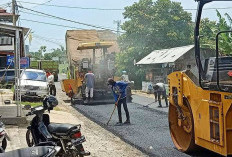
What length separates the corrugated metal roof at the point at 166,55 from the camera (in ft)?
77.9

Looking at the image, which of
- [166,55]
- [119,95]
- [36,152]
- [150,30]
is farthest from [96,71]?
[36,152]

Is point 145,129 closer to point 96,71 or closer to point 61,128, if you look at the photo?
point 61,128

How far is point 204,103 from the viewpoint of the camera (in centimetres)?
657

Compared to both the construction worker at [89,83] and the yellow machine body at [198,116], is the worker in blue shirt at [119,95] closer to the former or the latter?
the yellow machine body at [198,116]

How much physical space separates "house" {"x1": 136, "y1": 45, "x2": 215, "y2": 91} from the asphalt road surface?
842cm

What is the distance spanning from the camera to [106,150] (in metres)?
8.30

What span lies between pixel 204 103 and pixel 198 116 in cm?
38

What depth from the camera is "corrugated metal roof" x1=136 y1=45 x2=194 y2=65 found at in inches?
935

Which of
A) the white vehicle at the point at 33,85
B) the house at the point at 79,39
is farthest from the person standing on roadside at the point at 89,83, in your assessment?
the house at the point at 79,39

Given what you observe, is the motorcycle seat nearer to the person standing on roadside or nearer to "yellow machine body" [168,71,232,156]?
"yellow machine body" [168,71,232,156]

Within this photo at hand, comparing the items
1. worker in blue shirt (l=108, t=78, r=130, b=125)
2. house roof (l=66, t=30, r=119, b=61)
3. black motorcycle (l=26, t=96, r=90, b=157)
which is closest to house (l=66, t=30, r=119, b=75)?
house roof (l=66, t=30, r=119, b=61)

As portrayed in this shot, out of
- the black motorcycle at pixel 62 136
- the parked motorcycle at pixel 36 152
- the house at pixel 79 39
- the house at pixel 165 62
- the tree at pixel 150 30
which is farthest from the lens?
the tree at pixel 150 30

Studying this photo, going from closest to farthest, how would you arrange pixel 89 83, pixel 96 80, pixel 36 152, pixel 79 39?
pixel 36 152
pixel 89 83
pixel 96 80
pixel 79 39

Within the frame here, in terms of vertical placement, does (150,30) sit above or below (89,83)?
above
